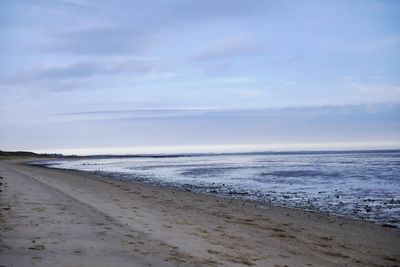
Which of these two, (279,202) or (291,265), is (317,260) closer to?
(291,265)

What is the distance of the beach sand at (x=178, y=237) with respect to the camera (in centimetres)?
648

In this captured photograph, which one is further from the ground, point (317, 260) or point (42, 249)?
point (42, 249)

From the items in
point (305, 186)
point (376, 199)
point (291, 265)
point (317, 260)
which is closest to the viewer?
point (291, 265)

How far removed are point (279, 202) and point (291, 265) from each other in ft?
31.9

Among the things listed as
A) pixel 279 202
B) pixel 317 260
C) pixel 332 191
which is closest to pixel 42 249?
pixel 317 260

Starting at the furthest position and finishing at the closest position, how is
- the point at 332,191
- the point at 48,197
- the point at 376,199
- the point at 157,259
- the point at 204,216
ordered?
1. the point at 332,191
2. the point at 376,199
3. the point at 48,197
4. the point at 204,216
5. the point at 157,259

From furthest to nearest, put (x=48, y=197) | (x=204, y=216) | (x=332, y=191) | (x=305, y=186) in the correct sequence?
(x=305, y=186) → (x=332, y=191) → (x=48, y=197) → (x=204, y=216)

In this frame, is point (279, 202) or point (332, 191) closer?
point (279, 202)

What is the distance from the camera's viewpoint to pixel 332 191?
19641 mm

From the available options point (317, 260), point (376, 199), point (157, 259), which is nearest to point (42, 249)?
point (157, 259)

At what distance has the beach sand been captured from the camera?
6.48 metres

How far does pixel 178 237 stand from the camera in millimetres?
8211

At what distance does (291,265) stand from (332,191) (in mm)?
13972

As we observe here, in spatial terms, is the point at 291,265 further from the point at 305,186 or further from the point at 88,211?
the point at 305,186
